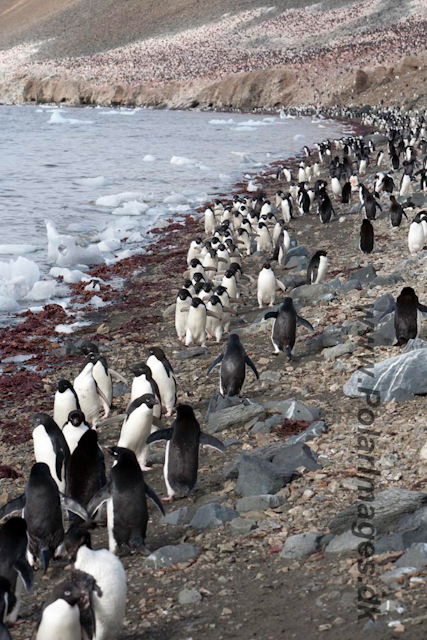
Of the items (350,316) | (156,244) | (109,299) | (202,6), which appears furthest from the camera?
(202,6)

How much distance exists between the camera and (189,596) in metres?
4.14

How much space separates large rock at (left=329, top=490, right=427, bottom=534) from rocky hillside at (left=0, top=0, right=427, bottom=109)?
44.7 m

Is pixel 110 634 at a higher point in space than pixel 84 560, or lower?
lower

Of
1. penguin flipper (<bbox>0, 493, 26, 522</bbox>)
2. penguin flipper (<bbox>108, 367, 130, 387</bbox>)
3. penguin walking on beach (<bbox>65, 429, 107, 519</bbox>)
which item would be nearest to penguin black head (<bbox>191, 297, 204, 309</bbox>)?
penguin flipper (<bbox>108, 367, 130, 387</bbox>)

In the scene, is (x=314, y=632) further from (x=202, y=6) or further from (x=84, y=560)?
(x=202, y=6)

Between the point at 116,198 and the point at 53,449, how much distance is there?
16.5 meters

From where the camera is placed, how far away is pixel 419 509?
420cm

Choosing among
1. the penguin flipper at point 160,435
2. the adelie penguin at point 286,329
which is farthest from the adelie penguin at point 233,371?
the penguin flipper at point 160,435

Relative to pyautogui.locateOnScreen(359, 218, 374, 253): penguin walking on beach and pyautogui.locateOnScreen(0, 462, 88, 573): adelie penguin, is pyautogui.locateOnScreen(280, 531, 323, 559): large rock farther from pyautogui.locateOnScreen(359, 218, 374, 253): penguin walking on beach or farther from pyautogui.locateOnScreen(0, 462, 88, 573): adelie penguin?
pyautogui.locateOnScreen(359, 218, 374, 253): penguin walking on beach

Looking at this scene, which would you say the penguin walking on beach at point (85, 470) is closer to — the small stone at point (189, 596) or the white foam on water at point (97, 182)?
the small stone at point (189, 596)

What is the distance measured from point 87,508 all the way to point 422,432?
87.5 inches

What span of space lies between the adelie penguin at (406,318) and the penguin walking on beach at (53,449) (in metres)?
3.31

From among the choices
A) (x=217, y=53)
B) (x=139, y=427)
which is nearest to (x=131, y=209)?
(x=139, y=427)

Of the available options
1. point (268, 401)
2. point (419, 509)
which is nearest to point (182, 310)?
point (268, 401)
